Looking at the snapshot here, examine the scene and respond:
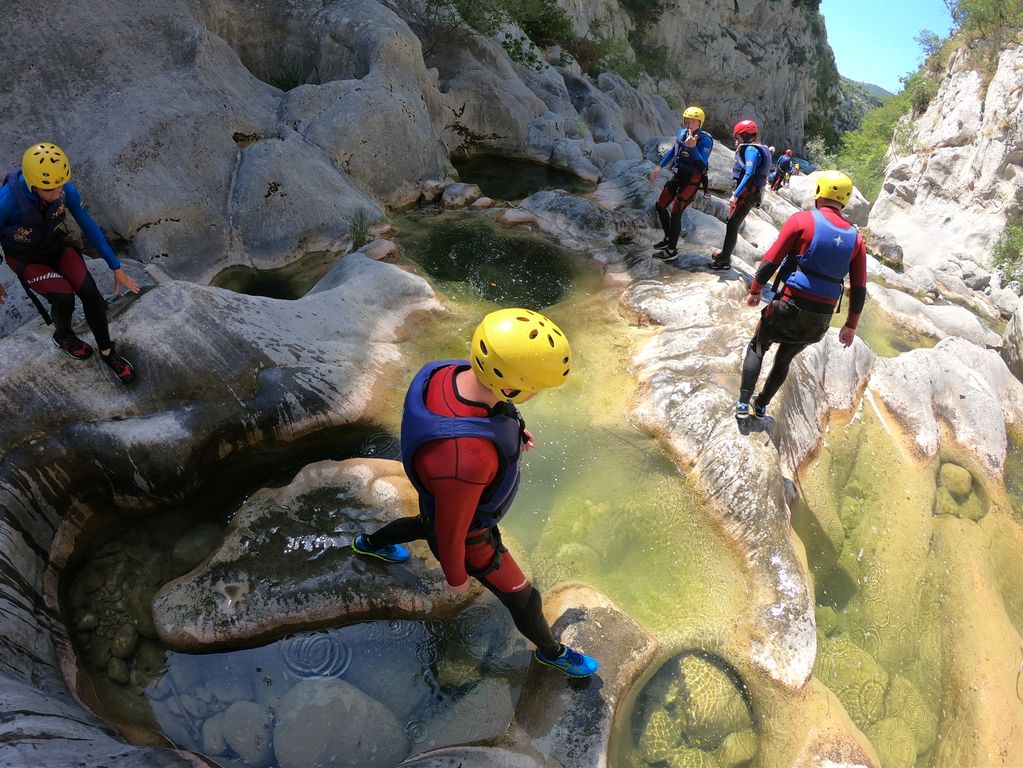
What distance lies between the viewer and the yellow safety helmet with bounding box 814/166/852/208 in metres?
4.02

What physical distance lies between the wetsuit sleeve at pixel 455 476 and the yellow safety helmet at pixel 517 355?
0.83 feet

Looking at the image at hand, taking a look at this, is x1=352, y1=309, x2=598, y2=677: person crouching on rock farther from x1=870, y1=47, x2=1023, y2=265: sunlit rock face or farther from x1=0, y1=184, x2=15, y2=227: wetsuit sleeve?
Answer: x1=870, y1=47, x2=1023, y2=265: sunlit rock face

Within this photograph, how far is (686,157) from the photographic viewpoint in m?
7.02

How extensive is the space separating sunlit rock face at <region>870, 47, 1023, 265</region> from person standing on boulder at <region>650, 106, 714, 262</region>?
34.8ft

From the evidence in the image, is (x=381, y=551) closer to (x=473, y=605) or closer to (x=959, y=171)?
(x=473, y=605)

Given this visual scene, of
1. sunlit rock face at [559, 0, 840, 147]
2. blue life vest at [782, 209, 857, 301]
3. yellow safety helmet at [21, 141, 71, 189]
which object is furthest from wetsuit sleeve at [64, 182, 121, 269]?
sunlit rock face at [559, 0, 840, 147]

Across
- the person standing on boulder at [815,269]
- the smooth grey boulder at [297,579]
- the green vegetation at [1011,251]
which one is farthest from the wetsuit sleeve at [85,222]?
the green vegetation at [1011,251]

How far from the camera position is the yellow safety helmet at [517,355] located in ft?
6.98

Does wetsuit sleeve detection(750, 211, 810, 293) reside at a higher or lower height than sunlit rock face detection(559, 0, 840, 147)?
lower

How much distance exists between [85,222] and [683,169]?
248 inches

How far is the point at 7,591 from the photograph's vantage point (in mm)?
2980

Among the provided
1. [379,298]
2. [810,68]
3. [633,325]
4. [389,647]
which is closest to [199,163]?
[379,298]

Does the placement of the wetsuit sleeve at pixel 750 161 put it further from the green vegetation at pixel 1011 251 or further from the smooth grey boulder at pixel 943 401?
the green vegetation at pixel 1011 251

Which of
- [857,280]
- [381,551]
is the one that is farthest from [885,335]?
[381,551]
